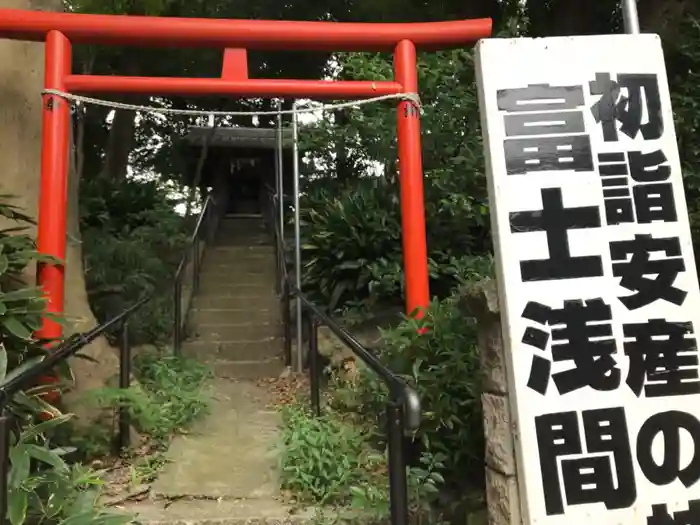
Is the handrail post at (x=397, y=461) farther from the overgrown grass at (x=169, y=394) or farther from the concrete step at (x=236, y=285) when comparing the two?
the concrete step at (x=236, y=285)

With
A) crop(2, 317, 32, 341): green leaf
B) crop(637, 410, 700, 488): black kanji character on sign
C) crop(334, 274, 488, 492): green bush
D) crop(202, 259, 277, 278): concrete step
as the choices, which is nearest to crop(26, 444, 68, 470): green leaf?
crop(2, 317, 32, 341): green leaf

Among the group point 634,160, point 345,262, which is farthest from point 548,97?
point 345,262

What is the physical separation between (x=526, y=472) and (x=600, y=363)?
1.75 ft

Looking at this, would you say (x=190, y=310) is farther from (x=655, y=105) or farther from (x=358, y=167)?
(x=655, y=105)

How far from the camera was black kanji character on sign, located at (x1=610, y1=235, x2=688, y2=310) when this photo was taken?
2.49 metres

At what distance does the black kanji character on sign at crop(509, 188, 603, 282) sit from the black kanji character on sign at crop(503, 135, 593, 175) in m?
0.12

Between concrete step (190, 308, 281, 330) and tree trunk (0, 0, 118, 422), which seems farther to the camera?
concrete step (190, 308, 281, 330)

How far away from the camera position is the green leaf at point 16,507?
2.32m

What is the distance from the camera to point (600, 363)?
2.42m

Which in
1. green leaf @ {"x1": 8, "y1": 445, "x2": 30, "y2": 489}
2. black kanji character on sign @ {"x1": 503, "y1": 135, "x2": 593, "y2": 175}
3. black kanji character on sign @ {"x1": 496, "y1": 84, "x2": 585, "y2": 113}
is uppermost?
black kanji character on sign @ {"x1": 496, "y1": 84, "x2": 585, "y2": 113}

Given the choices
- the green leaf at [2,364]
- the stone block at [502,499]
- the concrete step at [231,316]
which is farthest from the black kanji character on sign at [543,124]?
the concrete step at [231,316]

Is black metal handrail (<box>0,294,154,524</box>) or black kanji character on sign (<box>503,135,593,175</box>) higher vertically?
black kanji character on sign (<box>503,135,593,175</box>)

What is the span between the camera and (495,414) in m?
2.61

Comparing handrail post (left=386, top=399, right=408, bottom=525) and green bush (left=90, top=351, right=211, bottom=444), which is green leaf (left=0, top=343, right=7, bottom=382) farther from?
handrail post (left=386, top=399, right=408, bottom=525)
